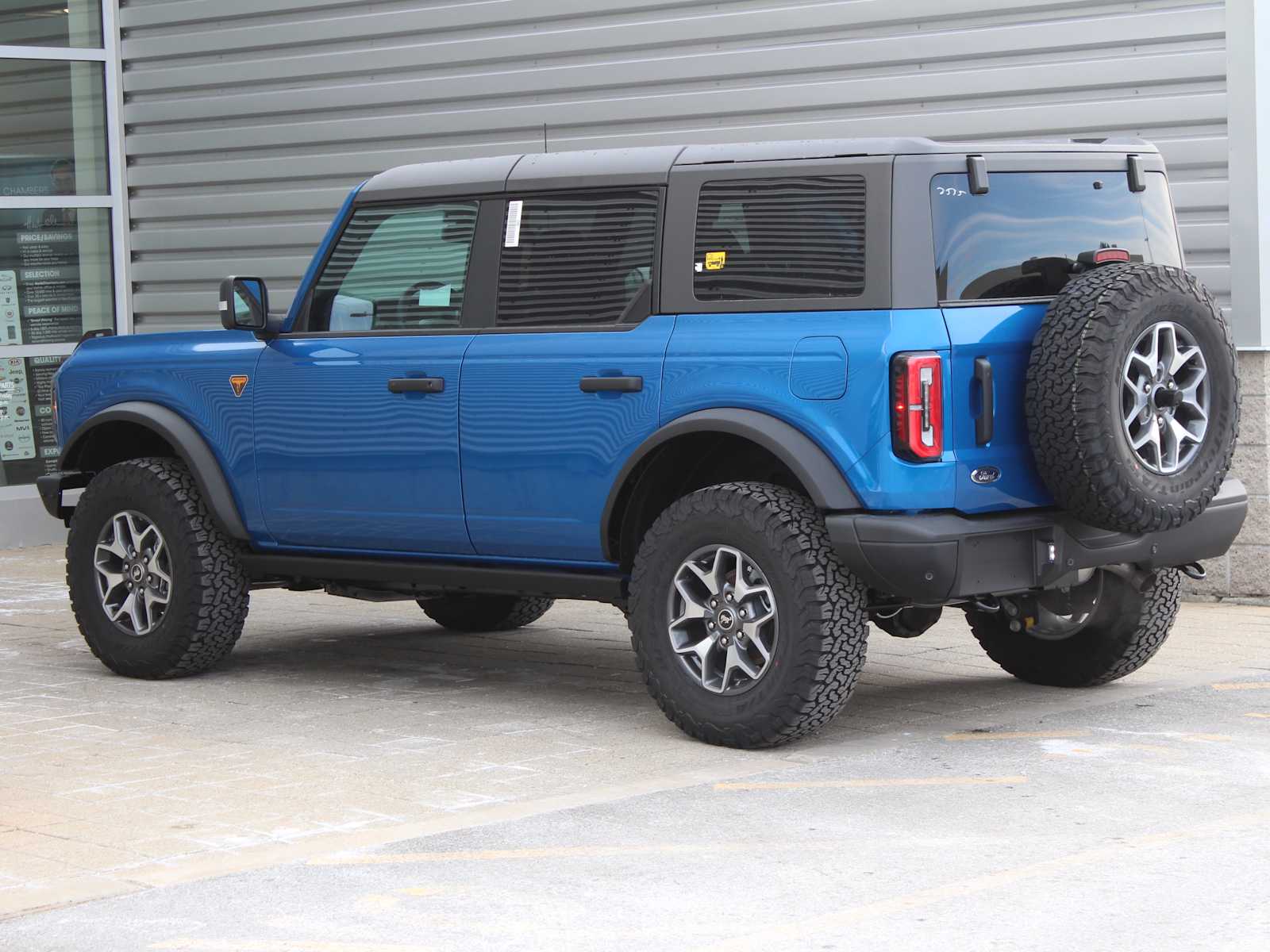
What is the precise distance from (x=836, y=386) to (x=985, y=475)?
548 mm

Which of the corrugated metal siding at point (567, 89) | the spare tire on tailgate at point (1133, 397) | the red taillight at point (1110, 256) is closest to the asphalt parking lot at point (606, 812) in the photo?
the spare tire on tailgate at point (1133, 397)

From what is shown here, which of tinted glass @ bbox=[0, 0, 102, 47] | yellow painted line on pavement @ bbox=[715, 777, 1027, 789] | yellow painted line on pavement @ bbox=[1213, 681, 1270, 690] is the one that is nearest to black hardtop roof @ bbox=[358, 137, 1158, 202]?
yellow painted line on pavement @ bbox=[715, 777, 1027, 789]

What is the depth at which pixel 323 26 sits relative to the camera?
13445 mm

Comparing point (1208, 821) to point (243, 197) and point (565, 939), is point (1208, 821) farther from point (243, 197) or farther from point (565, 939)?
point (243, 197)

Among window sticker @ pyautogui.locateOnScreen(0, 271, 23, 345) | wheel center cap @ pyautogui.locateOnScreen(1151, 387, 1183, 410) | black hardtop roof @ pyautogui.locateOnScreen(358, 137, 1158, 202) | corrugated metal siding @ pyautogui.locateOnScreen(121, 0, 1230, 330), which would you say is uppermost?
corrugated metal siding @ pyautogui.locateOnScreen(121, 0, 1230, 330)

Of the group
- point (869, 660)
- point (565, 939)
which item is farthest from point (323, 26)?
point (565, 939)

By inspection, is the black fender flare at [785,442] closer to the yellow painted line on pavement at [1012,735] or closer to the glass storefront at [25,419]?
the yellow painted line on pavement at [1012,735]

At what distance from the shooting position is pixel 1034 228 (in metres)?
6.52

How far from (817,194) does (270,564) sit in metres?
2.77

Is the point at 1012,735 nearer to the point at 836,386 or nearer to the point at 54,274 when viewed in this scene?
the point at 836,386

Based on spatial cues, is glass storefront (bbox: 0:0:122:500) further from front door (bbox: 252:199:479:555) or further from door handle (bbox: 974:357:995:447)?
door handle (bbox: 974:357:995:447)

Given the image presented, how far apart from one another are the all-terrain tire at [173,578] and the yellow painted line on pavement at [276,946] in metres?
3.54

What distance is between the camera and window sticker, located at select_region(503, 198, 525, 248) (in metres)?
7.12

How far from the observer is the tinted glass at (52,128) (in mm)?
13867
